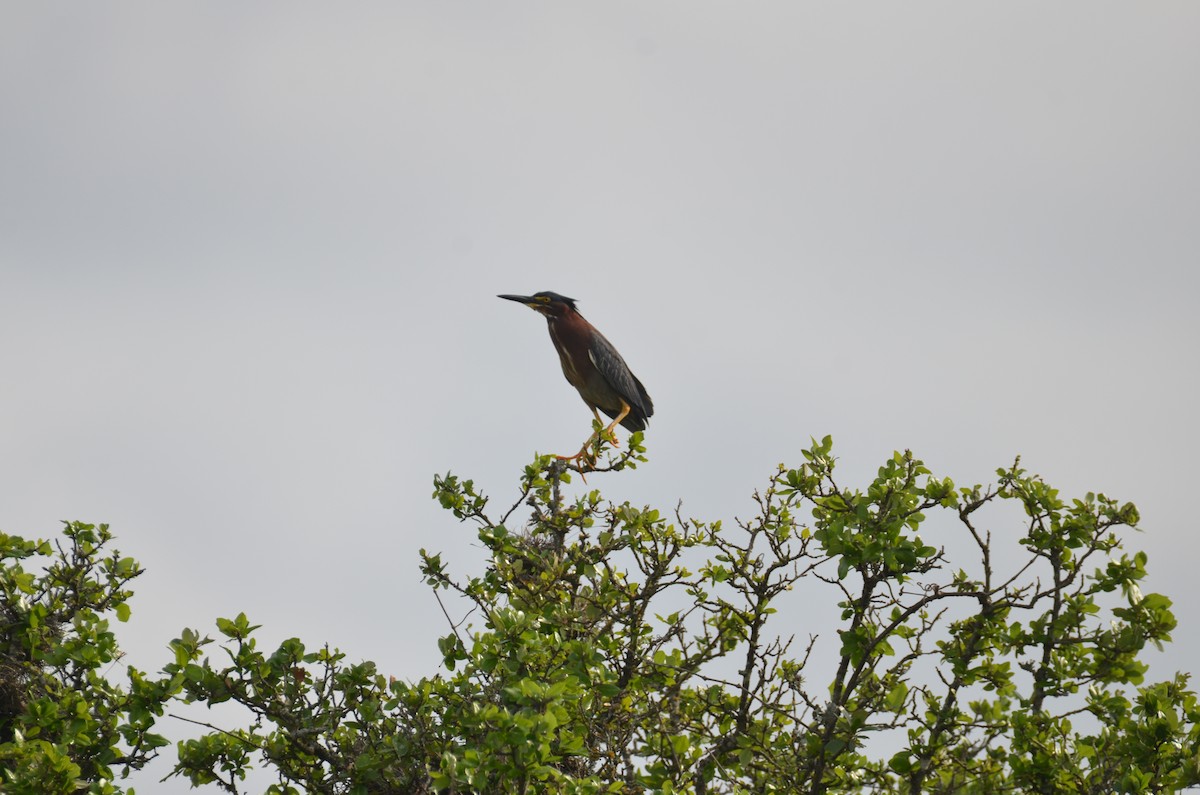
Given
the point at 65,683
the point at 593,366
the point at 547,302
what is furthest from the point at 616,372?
the point at 65,683

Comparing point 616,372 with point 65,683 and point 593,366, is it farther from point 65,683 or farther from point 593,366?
point 65,683

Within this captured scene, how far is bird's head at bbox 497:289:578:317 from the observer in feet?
32.7

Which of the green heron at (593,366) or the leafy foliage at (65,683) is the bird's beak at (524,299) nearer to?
the green heron at (593,366)

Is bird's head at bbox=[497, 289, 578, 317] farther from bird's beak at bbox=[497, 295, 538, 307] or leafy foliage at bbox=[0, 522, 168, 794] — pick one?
leafy foliage at bbox=[0, 522, 168, 794]

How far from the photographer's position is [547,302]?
32.9ft

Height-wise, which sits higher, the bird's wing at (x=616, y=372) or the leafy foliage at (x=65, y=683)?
the bird's wing at (x=616, y=372)

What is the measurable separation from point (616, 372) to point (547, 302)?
3.40 feet

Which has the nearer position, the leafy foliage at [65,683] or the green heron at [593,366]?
the leafy foliage at [65,683]

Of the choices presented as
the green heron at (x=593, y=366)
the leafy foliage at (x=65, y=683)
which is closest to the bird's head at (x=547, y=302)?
the green heron at (x=593, y=366)

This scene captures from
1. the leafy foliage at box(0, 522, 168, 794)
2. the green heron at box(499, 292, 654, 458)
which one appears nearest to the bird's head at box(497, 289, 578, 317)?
the green heron at box(499, 292, 654, 458)

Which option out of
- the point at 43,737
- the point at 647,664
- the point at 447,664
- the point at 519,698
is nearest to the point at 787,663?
the point at 647,664

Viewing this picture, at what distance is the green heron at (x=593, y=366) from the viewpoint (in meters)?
9.47

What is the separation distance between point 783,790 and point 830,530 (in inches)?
45.9

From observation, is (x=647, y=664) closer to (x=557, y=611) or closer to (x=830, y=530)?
(x=557, y=611)
